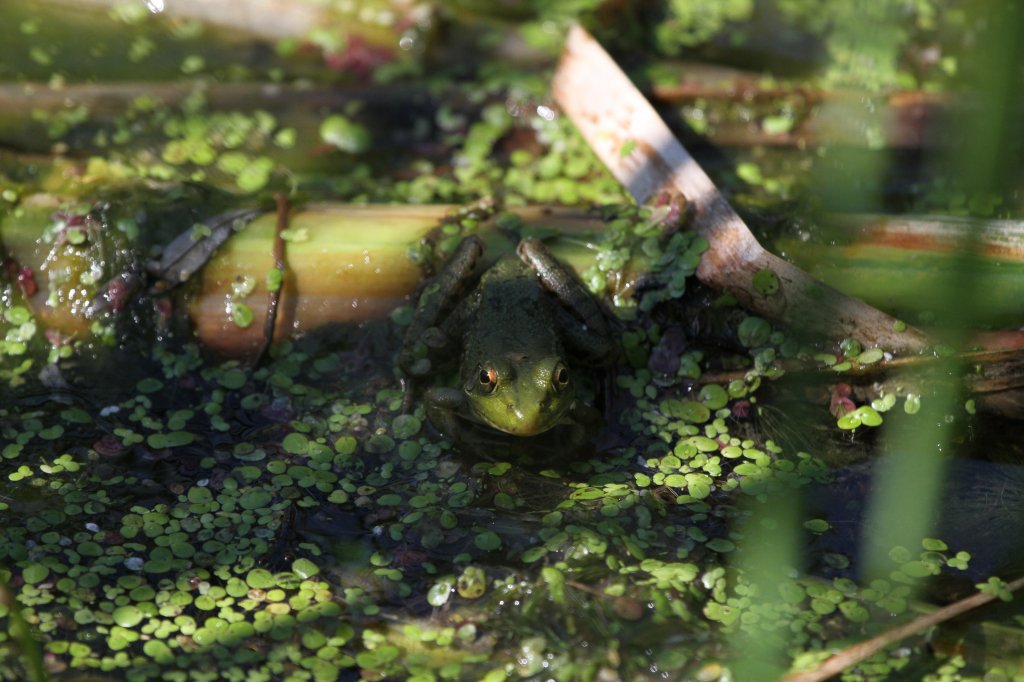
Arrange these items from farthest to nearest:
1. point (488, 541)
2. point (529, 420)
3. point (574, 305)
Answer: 1. point (574, 305)
2. point (529, 420)
3. point (488, 541)

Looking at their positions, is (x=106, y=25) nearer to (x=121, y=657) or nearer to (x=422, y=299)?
(x=422, y=299)

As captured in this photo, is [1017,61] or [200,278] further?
[200,278]

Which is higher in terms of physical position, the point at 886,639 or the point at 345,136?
the point at 345,136

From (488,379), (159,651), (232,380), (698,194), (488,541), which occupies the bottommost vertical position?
(159,651)

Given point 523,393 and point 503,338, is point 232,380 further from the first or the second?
point 523,393

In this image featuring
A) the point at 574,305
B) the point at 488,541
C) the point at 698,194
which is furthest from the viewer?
the point at 698,194

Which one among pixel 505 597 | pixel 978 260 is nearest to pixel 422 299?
pixel 505 597

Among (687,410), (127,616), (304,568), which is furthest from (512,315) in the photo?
(127,616)
